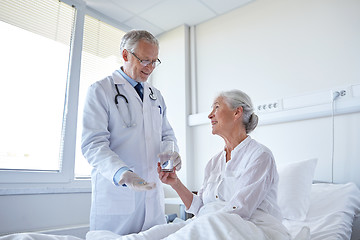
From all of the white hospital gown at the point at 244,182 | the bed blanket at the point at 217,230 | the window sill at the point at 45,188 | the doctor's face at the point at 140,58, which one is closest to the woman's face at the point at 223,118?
the white hospital gown at the point at 244,182

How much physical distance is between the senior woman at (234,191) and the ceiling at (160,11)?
171 cm

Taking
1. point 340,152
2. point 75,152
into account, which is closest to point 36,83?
point 75,152

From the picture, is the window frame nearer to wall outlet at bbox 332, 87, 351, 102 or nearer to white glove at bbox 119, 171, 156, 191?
white glove at bbox 119, 171, 156, 191

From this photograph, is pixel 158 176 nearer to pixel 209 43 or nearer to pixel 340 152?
pixel 340 152

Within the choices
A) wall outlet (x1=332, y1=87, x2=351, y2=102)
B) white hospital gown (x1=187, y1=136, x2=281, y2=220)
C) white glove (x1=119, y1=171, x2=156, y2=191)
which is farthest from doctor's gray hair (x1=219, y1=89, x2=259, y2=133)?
wall outlet (x1=332, y1=87, x2=351, y2=102)

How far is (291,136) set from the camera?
7.92 ft

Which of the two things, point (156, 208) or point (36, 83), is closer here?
point (156, 208)

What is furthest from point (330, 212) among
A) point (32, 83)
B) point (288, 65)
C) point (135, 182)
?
point (32, 83)

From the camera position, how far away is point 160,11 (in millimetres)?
3102

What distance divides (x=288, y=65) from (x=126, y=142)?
1.75m

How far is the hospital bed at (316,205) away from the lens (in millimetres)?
1484

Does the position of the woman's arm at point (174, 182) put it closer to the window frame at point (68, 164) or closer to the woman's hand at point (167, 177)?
the woman's hand at point (167, 177)

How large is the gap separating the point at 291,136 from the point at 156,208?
1.46 meters

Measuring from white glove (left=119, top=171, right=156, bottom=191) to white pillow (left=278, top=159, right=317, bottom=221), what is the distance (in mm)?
1044
